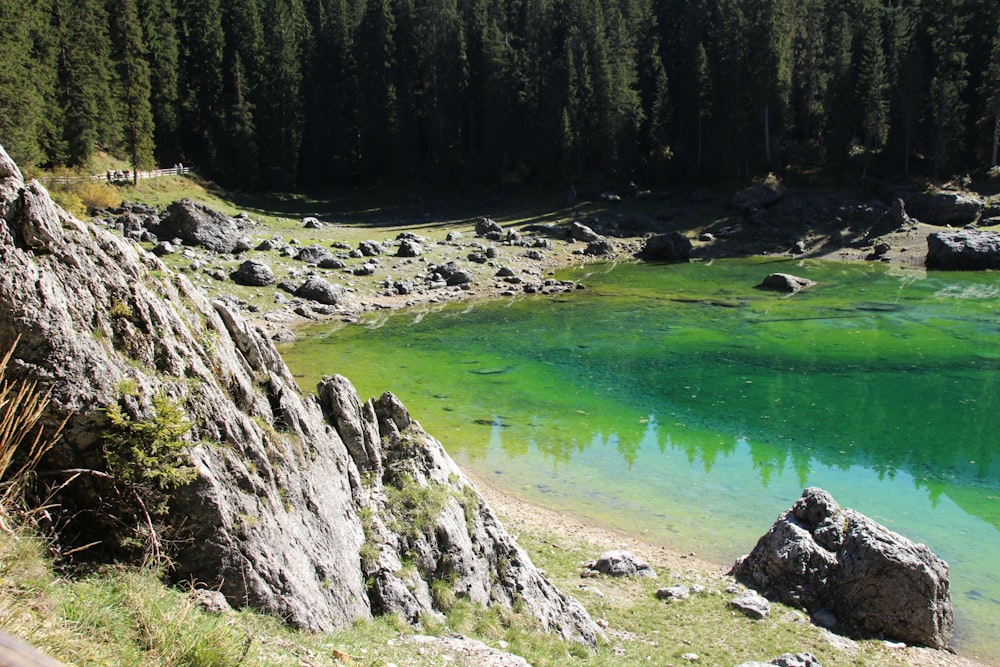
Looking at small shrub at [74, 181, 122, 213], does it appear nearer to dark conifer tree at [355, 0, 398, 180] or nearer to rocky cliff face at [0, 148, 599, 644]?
dark conifer tree at [355, 0, 398, 180]

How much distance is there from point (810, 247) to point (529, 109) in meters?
35.8

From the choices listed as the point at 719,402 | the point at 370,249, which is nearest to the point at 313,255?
the point at 370,249

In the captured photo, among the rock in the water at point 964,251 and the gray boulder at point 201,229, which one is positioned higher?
the gray boulder at point 201,229

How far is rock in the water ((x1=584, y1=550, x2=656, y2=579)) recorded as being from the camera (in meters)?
15.2

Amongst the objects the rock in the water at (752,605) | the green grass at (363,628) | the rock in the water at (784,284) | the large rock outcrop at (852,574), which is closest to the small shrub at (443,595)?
the green grass at (363,628)

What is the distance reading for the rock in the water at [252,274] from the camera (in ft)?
136

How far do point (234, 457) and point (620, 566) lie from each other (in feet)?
29.2

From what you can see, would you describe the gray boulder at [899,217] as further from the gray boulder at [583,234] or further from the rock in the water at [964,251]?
the gray boulder at [583,234]

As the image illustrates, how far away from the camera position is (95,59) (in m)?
62.3

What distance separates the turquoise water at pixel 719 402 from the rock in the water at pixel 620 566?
→ 82.9 inches

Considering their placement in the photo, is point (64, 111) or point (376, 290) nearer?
point (376, 290)

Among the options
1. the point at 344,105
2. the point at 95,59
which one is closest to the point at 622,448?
the point at 95,59

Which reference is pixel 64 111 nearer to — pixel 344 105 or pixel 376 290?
pixel 376 290

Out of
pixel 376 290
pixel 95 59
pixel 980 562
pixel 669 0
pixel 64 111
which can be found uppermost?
pixel 669 0
